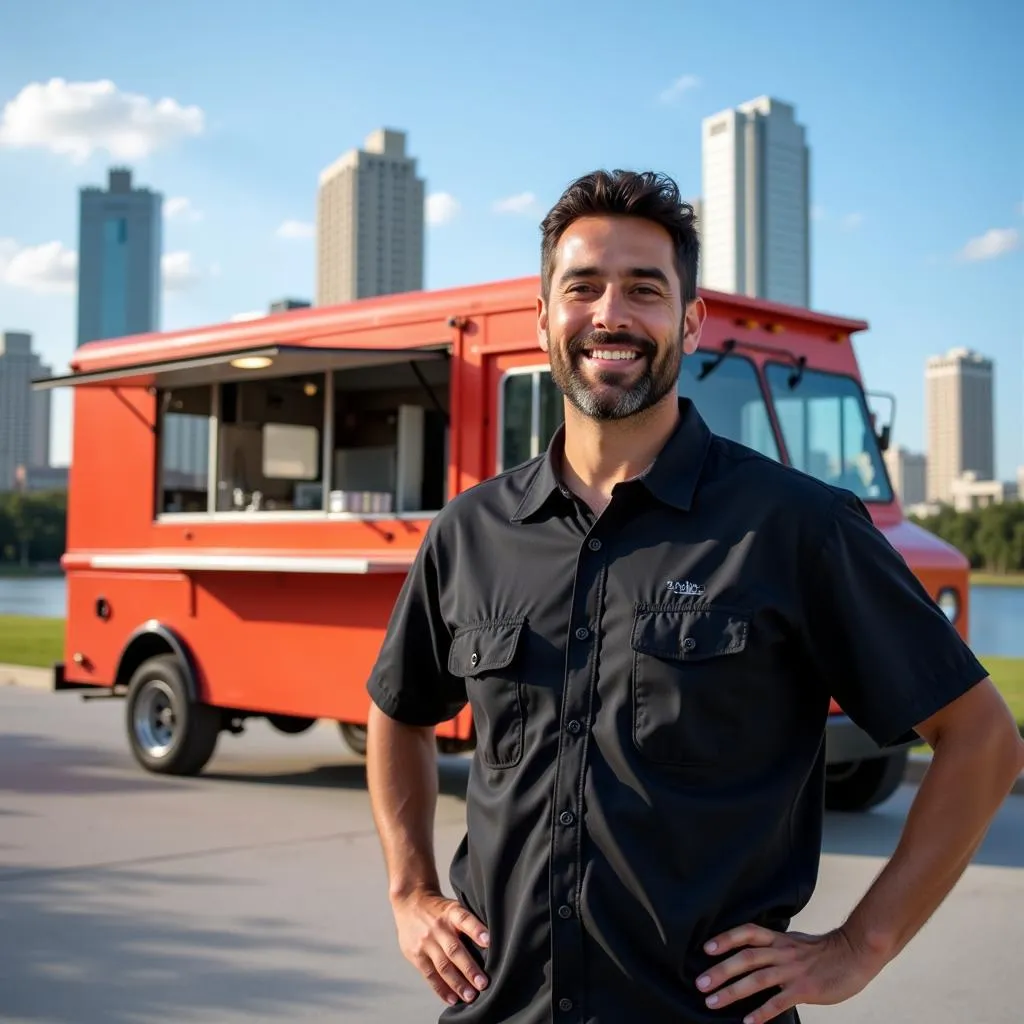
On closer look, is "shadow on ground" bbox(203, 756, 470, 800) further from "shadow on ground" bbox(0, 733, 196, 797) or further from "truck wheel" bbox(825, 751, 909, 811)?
"truck wheel" bbox(825, 751, 909, 811)

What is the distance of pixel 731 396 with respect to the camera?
8336mm

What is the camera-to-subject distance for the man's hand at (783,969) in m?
1.95

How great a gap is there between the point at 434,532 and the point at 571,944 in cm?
74

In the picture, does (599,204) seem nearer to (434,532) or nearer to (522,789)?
(434,532)

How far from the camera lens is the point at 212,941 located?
5914 mm

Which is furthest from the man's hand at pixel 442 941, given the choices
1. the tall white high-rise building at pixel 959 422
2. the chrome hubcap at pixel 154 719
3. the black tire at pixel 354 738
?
the tall white high-rise building at pixel 959 422

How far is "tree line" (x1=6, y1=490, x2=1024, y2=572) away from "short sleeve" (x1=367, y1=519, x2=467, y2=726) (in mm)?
29789

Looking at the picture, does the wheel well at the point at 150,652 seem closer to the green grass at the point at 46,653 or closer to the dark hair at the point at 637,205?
the green grass at the point at 46,653

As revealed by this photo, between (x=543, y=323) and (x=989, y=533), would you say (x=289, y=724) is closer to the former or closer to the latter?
(x=543, y=323)

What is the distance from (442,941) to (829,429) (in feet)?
23.3

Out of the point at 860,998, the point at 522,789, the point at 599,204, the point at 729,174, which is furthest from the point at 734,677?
the point at 729,174

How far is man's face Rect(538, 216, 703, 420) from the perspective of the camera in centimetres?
226

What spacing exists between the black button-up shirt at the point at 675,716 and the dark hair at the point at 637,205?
0.36 m

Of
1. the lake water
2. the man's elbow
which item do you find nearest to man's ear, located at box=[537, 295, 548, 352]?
the man's elbow
